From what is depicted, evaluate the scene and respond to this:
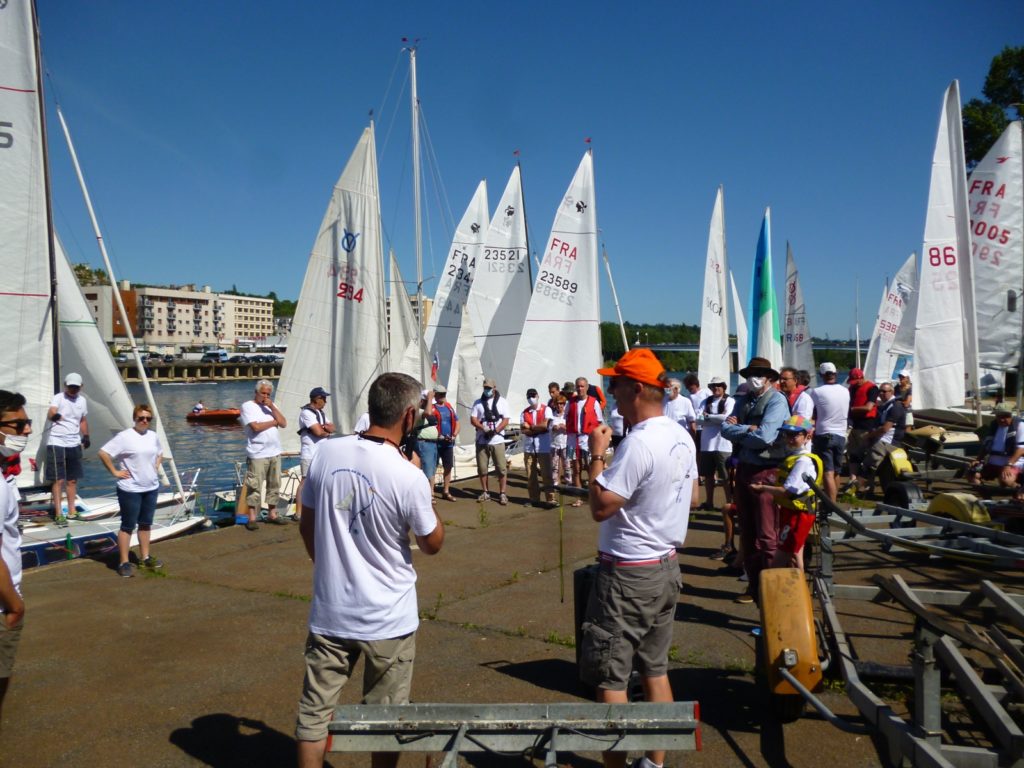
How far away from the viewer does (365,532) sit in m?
2.80

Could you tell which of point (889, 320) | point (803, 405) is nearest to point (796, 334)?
point (889, 320)

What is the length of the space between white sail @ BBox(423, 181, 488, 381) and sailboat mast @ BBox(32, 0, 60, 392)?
12.2m

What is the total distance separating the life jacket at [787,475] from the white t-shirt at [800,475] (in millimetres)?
19

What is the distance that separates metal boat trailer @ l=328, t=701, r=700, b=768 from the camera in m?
2.44

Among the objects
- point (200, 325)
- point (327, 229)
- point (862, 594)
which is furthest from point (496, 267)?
point (200, 325)

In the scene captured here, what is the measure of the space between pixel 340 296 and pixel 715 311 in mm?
9806

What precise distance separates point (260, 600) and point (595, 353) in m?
12.0

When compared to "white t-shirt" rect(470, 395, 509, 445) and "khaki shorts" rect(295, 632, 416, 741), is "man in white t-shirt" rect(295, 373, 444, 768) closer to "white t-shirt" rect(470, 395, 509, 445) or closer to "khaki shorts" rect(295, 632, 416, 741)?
"khaki shorts" rect(295, 632, 416, 741)

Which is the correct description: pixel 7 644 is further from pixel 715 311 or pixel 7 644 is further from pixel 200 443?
pixel 200 443

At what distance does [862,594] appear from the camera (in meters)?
4.20

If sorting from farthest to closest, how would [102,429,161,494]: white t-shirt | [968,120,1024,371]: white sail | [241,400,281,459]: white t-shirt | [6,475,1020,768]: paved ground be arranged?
[968,120,1024,371]: white sail → [241,400,281,459]: white t-shirt → [102,429,161,494]: white t-shirt → [6,475,1020,768]: paved ground

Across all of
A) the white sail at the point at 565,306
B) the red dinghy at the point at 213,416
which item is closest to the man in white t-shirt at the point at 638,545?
the white sail at the point at 565,306

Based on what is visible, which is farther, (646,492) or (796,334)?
(796,334)

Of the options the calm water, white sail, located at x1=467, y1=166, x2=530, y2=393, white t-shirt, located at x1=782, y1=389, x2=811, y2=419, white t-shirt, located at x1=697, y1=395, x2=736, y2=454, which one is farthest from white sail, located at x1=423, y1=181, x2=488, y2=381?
white t-shirt, located at x1=782, y1=389, x2=811, y2=419
